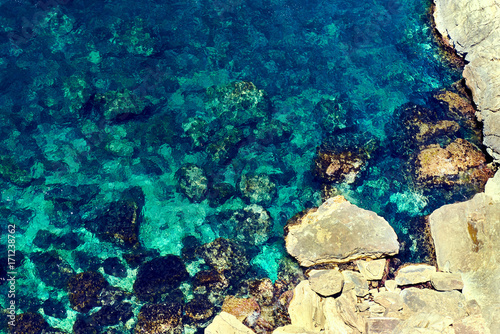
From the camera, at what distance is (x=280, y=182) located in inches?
549

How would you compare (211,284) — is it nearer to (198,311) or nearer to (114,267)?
(198,311)

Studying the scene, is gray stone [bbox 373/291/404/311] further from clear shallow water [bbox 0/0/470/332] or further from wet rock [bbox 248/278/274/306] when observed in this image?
wet rock [bbox 248/278/274/306]

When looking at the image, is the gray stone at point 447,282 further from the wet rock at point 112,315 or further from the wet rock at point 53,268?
the wet rock at point 53,268

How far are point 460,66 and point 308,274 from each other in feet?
35.3

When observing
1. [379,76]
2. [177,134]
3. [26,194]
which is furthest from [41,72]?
[379,76]

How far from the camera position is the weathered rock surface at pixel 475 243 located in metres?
10.8

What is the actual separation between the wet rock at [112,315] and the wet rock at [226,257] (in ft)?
9.02

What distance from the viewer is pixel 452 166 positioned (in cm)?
1330

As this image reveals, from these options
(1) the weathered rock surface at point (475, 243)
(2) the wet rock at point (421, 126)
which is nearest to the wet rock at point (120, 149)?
(2) the wet rock at point (421, 126)

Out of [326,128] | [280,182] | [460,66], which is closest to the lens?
[280,182]

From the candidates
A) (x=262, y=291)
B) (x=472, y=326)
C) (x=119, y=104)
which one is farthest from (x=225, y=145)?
(x=472, y=326)

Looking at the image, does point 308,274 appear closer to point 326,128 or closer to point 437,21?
point 326,128

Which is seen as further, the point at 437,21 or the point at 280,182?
the point at 437,21

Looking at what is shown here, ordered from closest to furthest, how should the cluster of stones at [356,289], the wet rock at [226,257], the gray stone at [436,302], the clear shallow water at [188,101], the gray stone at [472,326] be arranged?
the gray stone at [472,326] < the cluster of stones at [356,289] < the gray stone at [436,302] < the wet rock at [226,257] < the clear shallow water at [188,101]
